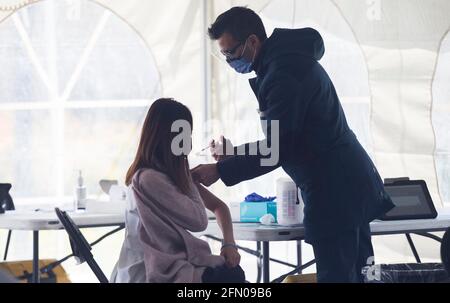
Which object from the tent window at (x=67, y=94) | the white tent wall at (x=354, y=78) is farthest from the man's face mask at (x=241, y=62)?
the tent window at (x=67, y=94)

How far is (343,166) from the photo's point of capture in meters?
2.67

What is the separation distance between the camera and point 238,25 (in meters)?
2.80

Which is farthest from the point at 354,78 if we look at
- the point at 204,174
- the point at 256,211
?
the point at 204,174

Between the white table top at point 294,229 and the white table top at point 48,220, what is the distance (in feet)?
1.42

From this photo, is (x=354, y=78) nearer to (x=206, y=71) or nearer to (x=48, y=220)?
(x=206, y=71)

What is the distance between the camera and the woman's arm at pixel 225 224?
2.82 m

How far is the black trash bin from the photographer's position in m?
2.48

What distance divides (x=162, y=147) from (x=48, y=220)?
745mm

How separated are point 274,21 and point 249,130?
2.08ft

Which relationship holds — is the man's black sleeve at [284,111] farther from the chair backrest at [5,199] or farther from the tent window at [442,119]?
the tent window at [442,119]

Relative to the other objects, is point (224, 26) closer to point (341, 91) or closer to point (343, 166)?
point (343, 166)

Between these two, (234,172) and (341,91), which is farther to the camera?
(341,91)

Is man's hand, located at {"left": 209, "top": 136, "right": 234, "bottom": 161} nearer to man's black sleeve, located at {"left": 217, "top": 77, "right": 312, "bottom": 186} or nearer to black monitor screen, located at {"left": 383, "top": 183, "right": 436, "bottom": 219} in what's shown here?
man's black sleeve, located at {"left": 217, "top": 77, "right": 312, "bottom": 186}

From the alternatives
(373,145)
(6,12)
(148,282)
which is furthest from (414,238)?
(6,12)
